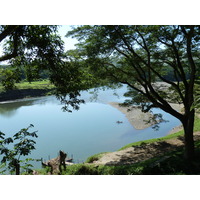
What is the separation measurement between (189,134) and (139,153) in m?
3.78

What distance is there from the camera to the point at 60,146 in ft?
40.4

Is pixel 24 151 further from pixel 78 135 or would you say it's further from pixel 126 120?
pixel 126 120

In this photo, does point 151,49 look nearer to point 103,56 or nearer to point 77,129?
point 103,56

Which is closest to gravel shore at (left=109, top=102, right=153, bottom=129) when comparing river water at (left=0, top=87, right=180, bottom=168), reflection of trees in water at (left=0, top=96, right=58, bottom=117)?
river water at (left=0, top=87, right=180, bottom=168)

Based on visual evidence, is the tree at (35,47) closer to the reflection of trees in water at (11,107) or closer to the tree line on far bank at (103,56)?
the tree line on far bank at (103,56)

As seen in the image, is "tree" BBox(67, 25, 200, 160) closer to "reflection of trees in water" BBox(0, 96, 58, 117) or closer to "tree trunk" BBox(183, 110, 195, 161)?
"tree trunk" BBox(183, 110, 195, 161)

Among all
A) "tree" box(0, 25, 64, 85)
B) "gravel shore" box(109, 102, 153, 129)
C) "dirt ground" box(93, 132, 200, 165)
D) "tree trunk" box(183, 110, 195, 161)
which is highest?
"tree" box(0, 25, 64, 85)

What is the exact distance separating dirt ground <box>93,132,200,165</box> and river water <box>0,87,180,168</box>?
2.52 metres

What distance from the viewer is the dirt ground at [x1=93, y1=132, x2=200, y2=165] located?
7.09 m

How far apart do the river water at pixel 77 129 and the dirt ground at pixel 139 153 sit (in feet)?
8.26

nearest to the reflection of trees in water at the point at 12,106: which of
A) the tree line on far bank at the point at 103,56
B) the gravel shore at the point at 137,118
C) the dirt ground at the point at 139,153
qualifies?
the gravel shore at the point at 137,118

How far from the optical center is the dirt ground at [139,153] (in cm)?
709
